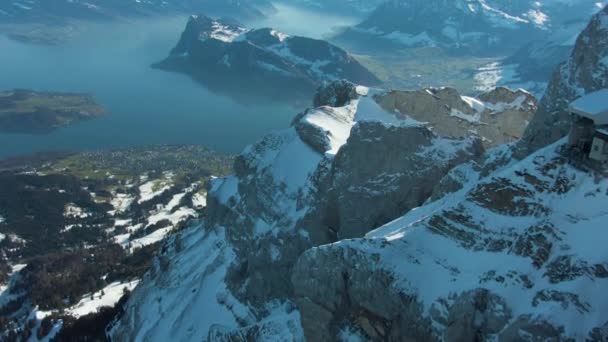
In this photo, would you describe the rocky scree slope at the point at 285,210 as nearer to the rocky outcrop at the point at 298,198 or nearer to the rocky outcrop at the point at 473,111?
the rocky outcrop at the point at 298,198

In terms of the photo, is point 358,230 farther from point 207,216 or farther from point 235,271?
point 207,216

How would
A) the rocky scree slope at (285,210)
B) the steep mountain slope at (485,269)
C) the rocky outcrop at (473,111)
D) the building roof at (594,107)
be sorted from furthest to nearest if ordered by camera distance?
the rocky outcrop at (473,111)
the rocky scree slope at (285,210)
the building roof at (594,107)
the steep mountain slope at (485,269)

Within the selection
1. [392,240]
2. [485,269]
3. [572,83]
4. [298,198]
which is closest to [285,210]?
[298,198]

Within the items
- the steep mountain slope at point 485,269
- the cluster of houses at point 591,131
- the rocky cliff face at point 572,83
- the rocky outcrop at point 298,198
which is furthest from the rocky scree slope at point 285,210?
the cluster of houses at point 591,131

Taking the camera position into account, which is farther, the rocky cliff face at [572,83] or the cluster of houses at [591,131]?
the rocky cliff face at [572,83]

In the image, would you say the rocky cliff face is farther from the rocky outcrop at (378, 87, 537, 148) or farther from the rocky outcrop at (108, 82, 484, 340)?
the rocky outcrop at (378, 87, 537, 148)

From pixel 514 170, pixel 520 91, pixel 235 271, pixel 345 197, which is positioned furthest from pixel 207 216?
pixel 514 170

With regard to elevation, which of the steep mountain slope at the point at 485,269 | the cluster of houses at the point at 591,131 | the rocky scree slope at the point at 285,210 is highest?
the cluster of houses at the point at 591,131
